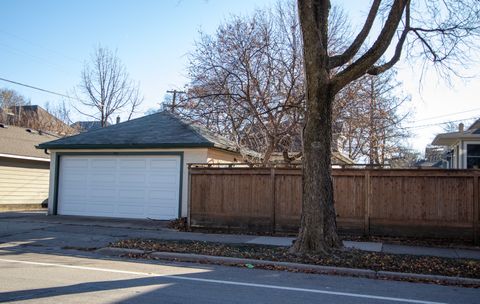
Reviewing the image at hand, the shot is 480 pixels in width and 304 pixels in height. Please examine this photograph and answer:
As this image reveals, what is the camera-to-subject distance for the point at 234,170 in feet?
48.6

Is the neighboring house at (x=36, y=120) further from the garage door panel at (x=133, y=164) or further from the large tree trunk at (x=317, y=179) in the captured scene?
the large tree trunk at (x=317, y=179)

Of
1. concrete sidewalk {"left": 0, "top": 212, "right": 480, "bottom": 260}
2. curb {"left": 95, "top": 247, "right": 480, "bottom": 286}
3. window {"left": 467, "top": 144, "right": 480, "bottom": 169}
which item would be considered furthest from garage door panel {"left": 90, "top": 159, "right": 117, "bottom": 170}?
window {"left": 467, "top": 144, "right": 480, "bottom": 169}

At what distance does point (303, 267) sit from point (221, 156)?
30.7 feet

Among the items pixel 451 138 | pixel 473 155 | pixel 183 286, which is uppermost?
pixel 451 138

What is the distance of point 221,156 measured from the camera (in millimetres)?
18500

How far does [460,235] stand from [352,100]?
780 cm

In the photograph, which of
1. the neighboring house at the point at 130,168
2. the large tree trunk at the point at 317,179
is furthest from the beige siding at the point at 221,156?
the large tree trunk at the point at 317,179

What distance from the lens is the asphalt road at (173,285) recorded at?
22.3 feet

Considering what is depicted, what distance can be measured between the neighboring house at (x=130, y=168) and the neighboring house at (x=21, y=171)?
536 cm

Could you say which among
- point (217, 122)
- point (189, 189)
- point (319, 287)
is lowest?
point (319, 287)

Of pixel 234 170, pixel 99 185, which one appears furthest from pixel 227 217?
pixel 99 185

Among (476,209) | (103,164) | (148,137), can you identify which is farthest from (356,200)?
(103,164)

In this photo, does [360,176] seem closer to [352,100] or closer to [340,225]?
[340,225]

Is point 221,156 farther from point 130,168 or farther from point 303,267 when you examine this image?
point 303,267
